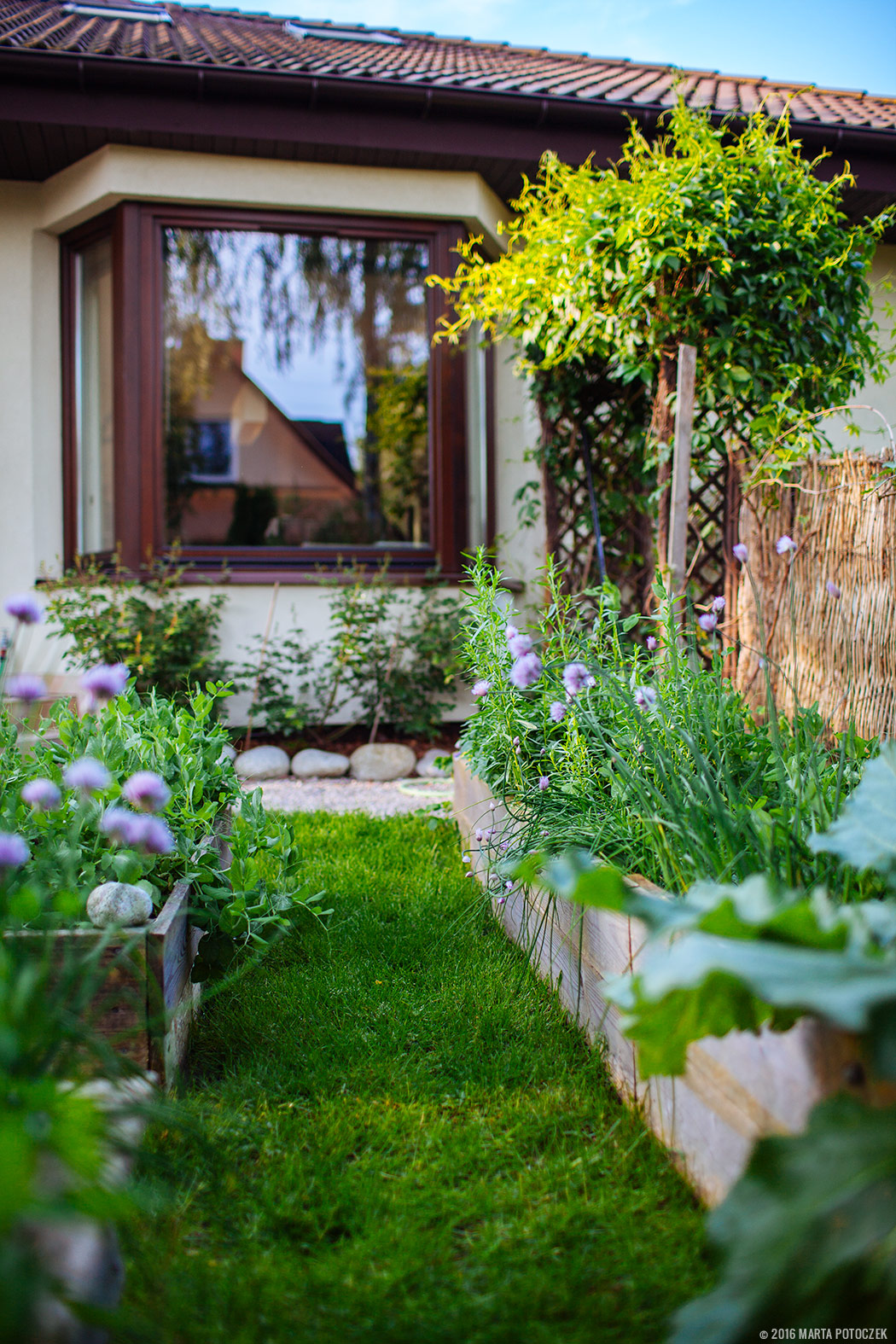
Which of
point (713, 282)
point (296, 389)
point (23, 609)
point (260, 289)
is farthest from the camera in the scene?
point (296, 389)

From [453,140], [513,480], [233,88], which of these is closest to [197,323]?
[233,88]

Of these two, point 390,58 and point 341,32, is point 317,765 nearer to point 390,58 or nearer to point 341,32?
point 390,58

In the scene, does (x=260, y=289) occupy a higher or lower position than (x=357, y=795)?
higher

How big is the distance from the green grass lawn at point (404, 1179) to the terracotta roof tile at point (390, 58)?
4069 millimetres

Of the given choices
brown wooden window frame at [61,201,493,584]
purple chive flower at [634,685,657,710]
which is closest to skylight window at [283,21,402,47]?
brown wooden window frame at [61,201,493,584]

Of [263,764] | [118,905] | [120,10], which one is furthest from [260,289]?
[118,905]

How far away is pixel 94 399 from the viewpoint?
560 cm

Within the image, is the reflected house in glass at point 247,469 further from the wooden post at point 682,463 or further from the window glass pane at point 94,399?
the wooden post at point 682,463

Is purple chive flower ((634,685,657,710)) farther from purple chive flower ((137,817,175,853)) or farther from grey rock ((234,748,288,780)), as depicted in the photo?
grey rock ((234,748,288,780))

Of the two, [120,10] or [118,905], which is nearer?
[118,905]

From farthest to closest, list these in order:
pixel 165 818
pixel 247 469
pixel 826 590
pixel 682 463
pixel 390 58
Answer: pixel 390 58
pixel 247 469
pixel 682 463
pixel 826 590
pixel 165 818

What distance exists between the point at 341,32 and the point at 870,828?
8.20 metres

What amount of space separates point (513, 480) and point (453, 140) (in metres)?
2.01

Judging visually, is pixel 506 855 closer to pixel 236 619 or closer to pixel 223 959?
pixel 223 959
